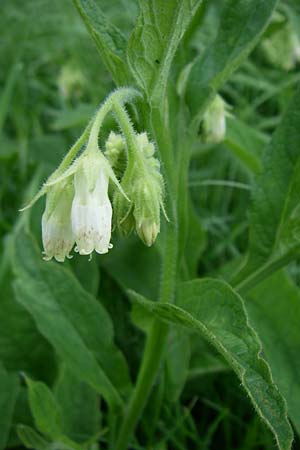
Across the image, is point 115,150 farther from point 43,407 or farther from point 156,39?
point 43,407

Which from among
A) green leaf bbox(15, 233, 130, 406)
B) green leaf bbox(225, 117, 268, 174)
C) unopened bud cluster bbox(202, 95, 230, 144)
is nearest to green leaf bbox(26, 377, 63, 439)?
green leaf bbox(15, 233, 130, 406)

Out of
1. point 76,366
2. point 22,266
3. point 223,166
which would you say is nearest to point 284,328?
point 76,366

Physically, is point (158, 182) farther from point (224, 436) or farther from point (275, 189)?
point (224, 436)

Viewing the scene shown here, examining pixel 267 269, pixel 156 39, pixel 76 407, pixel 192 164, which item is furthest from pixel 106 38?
pixel 192 164

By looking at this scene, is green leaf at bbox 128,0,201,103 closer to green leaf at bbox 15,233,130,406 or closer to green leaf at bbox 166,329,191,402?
green leaf at bbox 15,233,130,406

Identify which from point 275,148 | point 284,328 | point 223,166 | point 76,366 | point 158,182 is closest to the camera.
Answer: point 158,182

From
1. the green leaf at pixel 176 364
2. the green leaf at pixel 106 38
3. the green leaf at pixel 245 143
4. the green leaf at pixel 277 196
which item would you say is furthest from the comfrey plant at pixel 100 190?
the green leaf at pixel 245 143

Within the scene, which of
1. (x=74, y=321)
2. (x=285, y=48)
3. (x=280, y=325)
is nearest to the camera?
(x=74, y=321)
